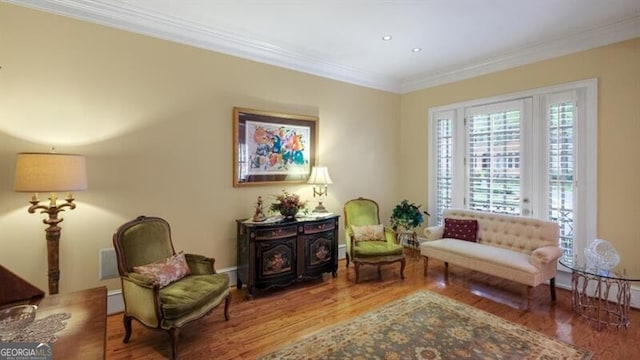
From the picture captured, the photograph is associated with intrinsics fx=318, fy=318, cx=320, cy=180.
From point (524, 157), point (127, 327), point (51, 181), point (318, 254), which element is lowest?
point (127, 327)

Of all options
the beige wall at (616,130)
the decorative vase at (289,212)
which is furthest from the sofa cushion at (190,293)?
the beige wall at (616,130)

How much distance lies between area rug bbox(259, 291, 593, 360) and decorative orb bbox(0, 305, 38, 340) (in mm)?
1548

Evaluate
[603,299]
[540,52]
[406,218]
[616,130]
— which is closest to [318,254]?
[406,218]

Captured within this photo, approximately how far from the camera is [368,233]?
177 inches

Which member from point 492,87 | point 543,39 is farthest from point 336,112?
point 543,39

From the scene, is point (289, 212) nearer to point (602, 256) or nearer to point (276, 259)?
point (276, 259)

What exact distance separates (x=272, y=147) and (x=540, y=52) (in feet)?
12.1

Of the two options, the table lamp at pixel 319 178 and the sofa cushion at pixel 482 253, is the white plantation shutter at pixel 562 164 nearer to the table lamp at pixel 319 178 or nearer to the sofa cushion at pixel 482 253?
the sofa cushion at pixel 482 253

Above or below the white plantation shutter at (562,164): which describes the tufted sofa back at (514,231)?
below

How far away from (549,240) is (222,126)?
4080 mm

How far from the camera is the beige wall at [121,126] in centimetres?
277

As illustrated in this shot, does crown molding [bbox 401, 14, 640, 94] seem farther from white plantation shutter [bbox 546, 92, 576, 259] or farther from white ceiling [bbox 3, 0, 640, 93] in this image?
white plantation shutter [bbox 546, 92, 576, 259]

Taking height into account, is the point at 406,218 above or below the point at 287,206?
below

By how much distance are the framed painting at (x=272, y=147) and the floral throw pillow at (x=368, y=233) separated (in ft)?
3.42
